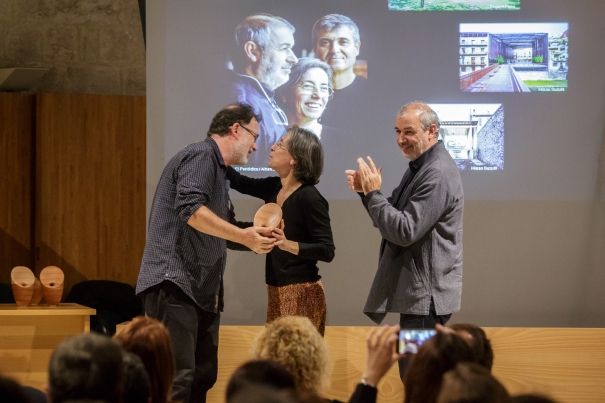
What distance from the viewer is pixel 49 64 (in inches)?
241

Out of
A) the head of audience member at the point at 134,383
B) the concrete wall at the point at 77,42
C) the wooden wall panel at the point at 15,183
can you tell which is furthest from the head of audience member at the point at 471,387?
the concrete wall at the point at 77,42

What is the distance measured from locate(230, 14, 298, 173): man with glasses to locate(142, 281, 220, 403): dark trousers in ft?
5.01

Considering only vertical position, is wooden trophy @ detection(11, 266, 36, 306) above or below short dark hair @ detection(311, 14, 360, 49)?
below

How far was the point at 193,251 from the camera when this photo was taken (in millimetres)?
3070

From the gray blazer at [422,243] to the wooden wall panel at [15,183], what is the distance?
3.54m

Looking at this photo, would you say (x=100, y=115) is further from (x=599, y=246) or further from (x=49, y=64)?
(x=599, y=246)

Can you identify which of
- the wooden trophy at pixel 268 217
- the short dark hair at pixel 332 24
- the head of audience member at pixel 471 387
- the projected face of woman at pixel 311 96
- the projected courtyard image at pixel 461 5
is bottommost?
the head of audience member at pixel 471 387

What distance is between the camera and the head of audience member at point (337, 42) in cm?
444

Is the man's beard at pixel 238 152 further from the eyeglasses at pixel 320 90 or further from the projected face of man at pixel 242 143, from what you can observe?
the eyeglasses at pixel 320 90

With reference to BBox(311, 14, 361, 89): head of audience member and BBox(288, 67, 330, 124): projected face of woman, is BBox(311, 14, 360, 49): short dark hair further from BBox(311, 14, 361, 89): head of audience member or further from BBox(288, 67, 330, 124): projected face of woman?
BBox(288, 67, 330, 124): projected face of woman

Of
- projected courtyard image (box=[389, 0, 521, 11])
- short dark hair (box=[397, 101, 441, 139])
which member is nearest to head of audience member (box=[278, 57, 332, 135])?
projected courtyard image (box=[389, 0, 521, 11])

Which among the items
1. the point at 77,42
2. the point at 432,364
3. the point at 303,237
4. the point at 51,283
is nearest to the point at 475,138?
the point at 303,237

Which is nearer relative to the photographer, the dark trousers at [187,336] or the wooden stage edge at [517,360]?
the dark trousers at [187,336]

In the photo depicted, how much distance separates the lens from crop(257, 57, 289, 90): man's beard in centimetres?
445
